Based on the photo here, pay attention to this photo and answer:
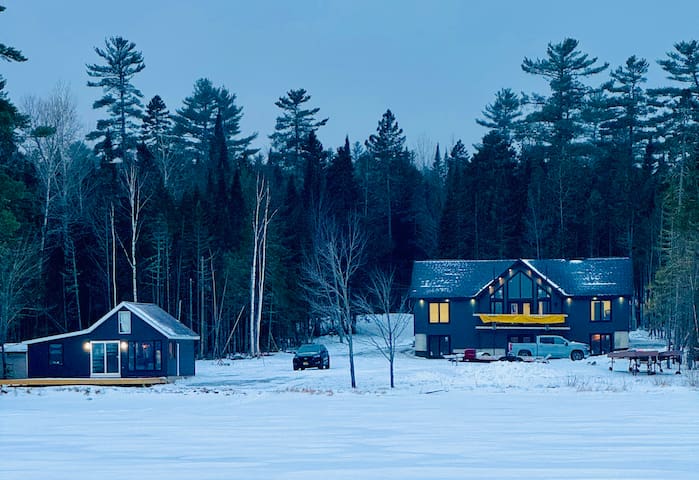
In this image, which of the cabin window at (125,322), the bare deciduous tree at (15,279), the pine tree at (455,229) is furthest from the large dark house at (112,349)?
the pine tree at (455,229)

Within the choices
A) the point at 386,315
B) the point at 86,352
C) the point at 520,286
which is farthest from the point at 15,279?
the point at 520,286

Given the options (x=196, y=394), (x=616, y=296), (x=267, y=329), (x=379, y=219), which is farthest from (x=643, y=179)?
(x=196, y=394)

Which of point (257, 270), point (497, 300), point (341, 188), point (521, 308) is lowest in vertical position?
point (521, 308)

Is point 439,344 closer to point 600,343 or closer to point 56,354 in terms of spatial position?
point 600,343

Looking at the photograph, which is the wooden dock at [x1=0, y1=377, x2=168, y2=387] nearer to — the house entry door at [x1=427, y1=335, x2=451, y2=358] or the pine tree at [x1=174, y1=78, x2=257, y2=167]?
the house entry door at [x1=427, y1=335, x2=451, y2=358]

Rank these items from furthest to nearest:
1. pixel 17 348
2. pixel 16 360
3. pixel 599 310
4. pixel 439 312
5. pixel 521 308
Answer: pixel 439 312
pixel 521 308
pixel 599 310
pixel 16 360
pixel 17 348

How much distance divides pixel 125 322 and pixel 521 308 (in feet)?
87.5

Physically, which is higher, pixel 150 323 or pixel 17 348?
pixel 150 323

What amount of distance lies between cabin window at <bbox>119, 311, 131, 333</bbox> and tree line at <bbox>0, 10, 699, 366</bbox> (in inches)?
251

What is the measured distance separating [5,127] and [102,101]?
5085cm

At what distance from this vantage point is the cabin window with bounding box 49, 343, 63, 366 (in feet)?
149

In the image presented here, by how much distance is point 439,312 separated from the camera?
201 feet

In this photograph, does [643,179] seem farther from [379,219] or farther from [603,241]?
[379,219]

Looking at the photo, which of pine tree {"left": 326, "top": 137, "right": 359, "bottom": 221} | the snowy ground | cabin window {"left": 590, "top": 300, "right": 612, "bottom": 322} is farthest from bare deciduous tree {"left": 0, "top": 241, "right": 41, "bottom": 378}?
cabin window {"left": 590, "top": 300, "right": 612, "bottom": 322}
